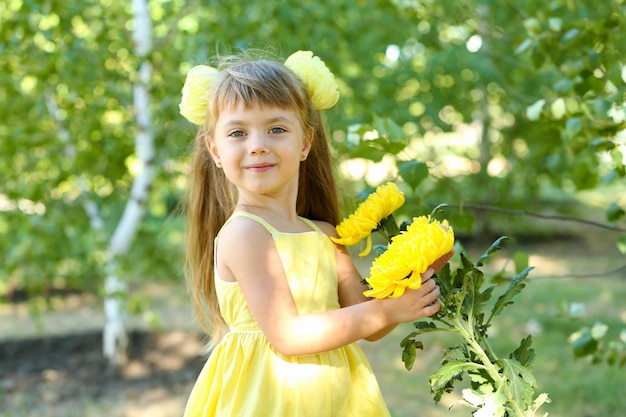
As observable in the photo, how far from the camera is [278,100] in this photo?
182cm

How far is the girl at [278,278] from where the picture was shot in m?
1.72

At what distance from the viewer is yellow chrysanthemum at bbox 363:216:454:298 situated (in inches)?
60.8

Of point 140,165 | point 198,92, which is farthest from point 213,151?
point 140,165

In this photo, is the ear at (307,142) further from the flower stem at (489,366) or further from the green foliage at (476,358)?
the flower stem at (489,366)

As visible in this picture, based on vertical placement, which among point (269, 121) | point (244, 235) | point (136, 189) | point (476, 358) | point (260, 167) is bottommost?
point (136, 189)

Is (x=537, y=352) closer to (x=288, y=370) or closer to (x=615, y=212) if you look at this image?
(x=615, y=212)

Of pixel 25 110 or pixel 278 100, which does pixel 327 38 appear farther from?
pixel 278 100

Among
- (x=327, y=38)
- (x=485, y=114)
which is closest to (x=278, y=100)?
(x=327, y=38)

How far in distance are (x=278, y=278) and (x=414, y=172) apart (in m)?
0.70

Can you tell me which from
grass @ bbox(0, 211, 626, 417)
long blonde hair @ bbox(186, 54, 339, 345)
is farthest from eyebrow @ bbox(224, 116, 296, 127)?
grass @ bbox(0, 211, 626, 417)

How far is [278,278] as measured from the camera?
1.77 m

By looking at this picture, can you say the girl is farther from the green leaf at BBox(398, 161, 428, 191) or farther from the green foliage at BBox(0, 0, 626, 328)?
the green foliage at BBox(0, 0, 626, 328)

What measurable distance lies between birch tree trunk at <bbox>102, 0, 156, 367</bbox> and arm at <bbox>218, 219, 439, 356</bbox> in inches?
93.9

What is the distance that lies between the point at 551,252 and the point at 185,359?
5052 millimetres
